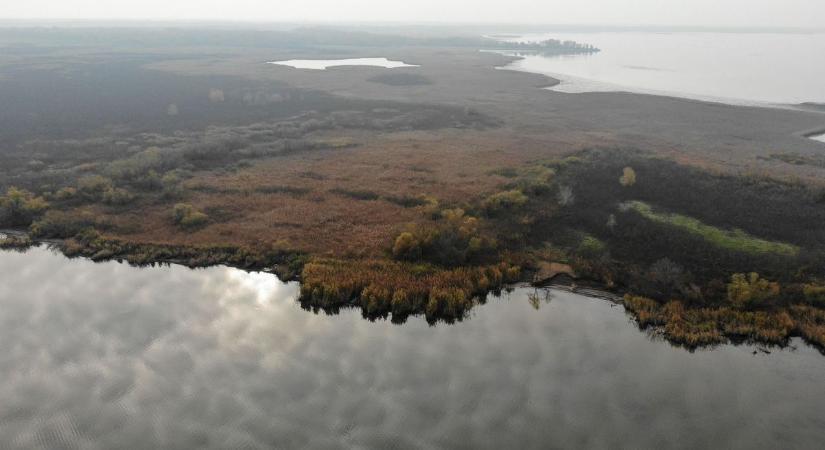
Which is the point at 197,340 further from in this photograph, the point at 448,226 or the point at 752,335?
the point at 752,335

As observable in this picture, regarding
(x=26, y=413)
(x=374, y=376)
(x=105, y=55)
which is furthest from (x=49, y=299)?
(x=105, y=55)

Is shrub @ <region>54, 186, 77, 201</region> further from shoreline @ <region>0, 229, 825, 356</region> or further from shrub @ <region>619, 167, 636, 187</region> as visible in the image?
shrub @ <region>619, 167, 636, 187</region>

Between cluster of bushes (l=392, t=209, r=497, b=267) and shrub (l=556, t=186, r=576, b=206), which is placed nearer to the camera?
cluster of bushes (l=392, t=209, r=497, b=267)

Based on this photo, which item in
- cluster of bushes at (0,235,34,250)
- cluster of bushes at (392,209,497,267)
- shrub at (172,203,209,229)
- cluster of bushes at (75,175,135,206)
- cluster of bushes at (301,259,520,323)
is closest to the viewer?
cluster of bushes at (301,259,520,323)

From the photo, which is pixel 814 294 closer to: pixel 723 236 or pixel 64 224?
pixel 723 236

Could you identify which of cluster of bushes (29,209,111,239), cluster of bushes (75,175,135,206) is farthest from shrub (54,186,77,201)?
cluster of bushes (29,209,111,239)

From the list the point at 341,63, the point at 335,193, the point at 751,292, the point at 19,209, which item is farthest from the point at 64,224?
the point at 341,63

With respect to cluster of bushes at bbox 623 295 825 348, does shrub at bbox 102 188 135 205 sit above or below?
above
